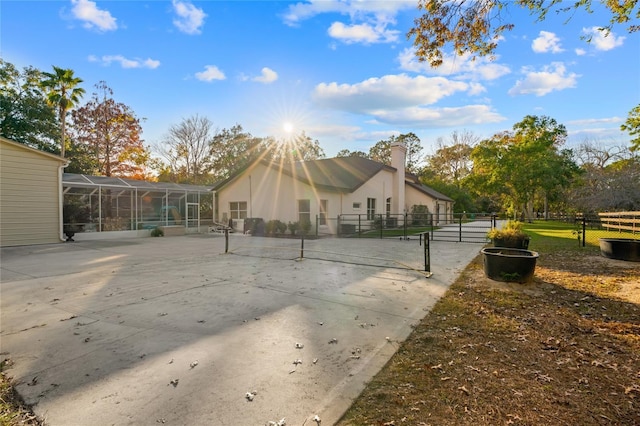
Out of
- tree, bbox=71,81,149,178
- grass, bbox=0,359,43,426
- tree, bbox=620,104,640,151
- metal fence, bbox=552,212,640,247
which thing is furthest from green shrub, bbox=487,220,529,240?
tree, bbox=71,81,149,178

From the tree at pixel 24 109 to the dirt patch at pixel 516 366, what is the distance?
3034 centimetres

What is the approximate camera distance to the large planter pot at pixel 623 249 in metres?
8.45

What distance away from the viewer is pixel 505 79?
9.46 meters

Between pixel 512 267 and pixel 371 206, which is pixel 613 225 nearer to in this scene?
pixel 512 267

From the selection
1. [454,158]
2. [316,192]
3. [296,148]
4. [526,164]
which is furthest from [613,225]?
[454,158]

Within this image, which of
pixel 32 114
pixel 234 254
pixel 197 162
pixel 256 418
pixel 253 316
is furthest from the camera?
pixel 197 162

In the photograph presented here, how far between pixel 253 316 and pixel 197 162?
3611cm

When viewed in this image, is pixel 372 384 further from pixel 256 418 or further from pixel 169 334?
pixel 169 334

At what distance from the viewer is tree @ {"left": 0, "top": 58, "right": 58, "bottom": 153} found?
21750 millimetres

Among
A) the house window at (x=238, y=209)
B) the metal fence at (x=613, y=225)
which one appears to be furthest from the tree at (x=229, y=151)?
the metal fence at (x=613, y=225)

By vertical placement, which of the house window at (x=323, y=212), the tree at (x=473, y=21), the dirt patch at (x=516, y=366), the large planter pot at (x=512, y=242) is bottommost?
the dirt patch at (x=516, y=366)

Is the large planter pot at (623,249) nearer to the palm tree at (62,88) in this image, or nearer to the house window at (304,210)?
the house window at (304,210)

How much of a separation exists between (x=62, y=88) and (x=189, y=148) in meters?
14.8

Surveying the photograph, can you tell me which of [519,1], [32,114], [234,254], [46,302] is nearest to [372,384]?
[46,302]
